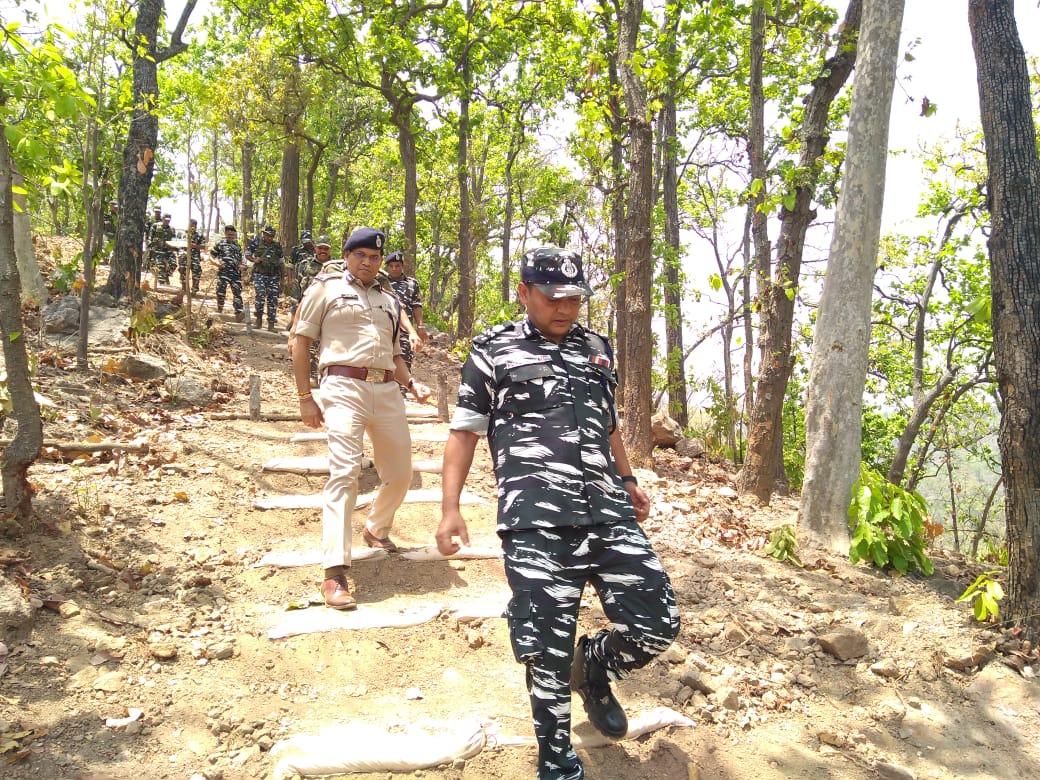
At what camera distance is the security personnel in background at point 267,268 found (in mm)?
13797

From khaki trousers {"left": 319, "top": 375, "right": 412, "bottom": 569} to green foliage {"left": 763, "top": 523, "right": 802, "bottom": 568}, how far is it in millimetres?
3121

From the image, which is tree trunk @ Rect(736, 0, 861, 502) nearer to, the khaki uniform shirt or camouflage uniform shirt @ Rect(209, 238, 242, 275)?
the khaki uniform shirt

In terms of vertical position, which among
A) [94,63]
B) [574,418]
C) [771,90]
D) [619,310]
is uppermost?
[771,90]

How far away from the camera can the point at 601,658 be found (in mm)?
3068

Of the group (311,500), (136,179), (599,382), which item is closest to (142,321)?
(136,179)

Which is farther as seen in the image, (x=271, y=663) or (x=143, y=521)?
(x=143, y=521)

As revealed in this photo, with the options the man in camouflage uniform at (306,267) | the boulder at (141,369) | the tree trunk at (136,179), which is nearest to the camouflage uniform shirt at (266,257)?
the man in camouflage uniform at (306,267)

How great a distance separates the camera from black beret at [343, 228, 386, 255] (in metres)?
4.69

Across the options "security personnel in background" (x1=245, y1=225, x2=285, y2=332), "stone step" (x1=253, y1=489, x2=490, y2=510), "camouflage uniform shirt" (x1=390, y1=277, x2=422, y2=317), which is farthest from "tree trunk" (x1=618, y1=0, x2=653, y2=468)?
"security personnel in background" (x1=245, y1=225, x2=285, y2=332)

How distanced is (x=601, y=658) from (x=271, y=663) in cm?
185

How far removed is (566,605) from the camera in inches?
109

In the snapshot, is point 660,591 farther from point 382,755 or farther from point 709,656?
point 709,656

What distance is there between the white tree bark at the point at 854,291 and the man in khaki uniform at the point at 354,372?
11.6ft

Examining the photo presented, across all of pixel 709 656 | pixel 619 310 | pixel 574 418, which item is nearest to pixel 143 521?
pixel 574 418
